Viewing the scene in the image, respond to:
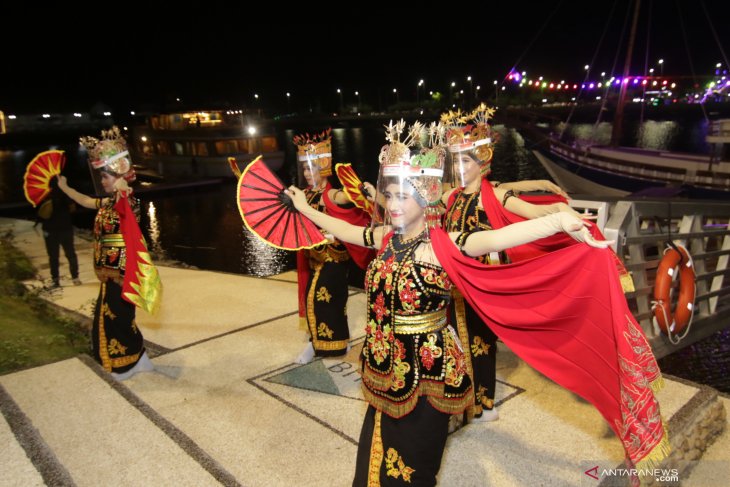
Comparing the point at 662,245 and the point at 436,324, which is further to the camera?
the point at 662,245

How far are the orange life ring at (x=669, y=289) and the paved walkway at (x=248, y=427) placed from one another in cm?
107

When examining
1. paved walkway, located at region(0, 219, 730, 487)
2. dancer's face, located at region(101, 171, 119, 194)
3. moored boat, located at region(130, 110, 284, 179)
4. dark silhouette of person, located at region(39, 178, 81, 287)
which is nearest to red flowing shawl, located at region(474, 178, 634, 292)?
paved walkway, located at region(0, 219, 730, 487)

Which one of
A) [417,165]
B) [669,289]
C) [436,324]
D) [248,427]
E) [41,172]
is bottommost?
[248,427]

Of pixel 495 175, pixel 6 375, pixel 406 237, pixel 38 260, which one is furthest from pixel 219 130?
pixel 406 237

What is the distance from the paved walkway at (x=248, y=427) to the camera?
11.3ft

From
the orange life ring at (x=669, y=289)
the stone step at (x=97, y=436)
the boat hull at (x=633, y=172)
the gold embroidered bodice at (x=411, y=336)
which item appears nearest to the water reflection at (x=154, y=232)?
the stone step at (x=97, y=436)

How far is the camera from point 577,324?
285 cm

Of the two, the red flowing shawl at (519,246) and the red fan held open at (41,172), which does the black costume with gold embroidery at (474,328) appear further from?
the red fan held open at (41,172)

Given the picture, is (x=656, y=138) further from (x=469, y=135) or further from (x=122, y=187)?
(x=122, y=187)

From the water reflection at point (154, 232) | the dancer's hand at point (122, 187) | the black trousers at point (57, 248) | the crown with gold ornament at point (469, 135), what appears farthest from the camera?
the water reflection at point (154, 232)

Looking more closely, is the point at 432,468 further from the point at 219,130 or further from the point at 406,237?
the point at 219,130

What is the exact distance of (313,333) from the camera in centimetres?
510

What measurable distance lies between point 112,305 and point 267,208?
2352 millimetres

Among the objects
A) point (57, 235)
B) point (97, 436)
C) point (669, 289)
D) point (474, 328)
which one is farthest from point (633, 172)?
point (97, 436)
